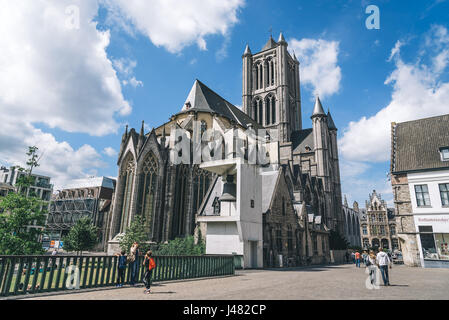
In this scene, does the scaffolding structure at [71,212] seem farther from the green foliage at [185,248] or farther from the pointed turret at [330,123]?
the pointed turret at [330,123]

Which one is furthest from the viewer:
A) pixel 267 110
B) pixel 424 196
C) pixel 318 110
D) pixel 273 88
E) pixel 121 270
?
pixel 267 110

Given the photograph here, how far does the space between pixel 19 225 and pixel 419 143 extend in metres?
30.4

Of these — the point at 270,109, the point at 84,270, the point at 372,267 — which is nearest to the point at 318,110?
the point at 270,109

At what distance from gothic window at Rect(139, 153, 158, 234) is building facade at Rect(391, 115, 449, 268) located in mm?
21223

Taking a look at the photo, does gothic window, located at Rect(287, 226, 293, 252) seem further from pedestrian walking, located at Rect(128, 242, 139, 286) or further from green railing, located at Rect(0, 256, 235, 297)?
pedestrian walking, located at Rect(128, 242, 139, 286)

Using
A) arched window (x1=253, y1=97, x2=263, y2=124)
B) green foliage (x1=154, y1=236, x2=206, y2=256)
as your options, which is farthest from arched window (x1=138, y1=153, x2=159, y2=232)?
arched window (x1=253, y1=97, x2=263, y2=124)

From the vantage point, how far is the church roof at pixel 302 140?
5606 centimetres

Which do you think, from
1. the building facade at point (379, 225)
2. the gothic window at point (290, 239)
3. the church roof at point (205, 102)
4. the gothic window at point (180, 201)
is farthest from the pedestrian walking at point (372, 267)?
the building facade at point (379, 225)

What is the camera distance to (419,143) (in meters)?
25.1

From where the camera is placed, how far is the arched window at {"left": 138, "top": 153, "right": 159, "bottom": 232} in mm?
26297

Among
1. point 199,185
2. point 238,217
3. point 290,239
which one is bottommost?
point 290,239

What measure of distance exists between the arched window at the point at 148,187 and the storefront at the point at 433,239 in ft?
73.1

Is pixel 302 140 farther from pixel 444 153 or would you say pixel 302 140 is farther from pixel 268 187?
pixel 268 187
